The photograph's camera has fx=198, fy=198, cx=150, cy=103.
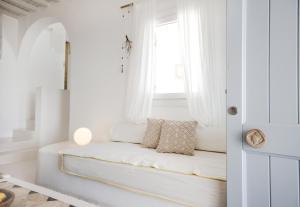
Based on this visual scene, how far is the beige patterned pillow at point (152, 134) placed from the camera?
236 centimetres

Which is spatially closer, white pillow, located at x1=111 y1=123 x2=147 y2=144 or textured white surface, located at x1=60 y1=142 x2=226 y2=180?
textured white surface, located at x1=60 y1=142 x2=226 y2=180

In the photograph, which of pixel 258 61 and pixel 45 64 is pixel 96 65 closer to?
pixel 258 61

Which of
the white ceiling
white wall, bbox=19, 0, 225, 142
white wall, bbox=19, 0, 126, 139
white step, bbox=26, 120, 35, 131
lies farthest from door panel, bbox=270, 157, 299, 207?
white step, bbox=26, 120, 35, 131

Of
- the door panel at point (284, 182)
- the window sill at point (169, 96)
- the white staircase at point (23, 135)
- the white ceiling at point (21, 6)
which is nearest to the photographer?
the door panel at point (284, 182)

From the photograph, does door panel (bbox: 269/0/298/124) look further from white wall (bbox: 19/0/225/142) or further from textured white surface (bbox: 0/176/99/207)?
white wall (bbox: 19/0/225/142)

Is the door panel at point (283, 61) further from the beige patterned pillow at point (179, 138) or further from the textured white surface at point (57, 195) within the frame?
the textured white surface at point (57, 195)

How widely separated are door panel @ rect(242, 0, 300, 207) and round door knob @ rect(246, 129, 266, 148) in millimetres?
25

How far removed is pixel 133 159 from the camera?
1870 mm

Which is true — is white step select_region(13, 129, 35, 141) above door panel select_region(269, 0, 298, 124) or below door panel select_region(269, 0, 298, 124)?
below

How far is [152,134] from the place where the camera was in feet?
7.86

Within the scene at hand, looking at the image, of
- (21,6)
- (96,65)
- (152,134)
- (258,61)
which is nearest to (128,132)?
(152,134)

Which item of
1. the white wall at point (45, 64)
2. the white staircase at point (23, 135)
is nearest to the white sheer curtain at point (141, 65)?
the white staircase at point (23, 135)

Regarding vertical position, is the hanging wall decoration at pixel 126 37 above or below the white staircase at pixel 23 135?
above

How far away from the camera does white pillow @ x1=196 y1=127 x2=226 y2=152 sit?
2145 mm
